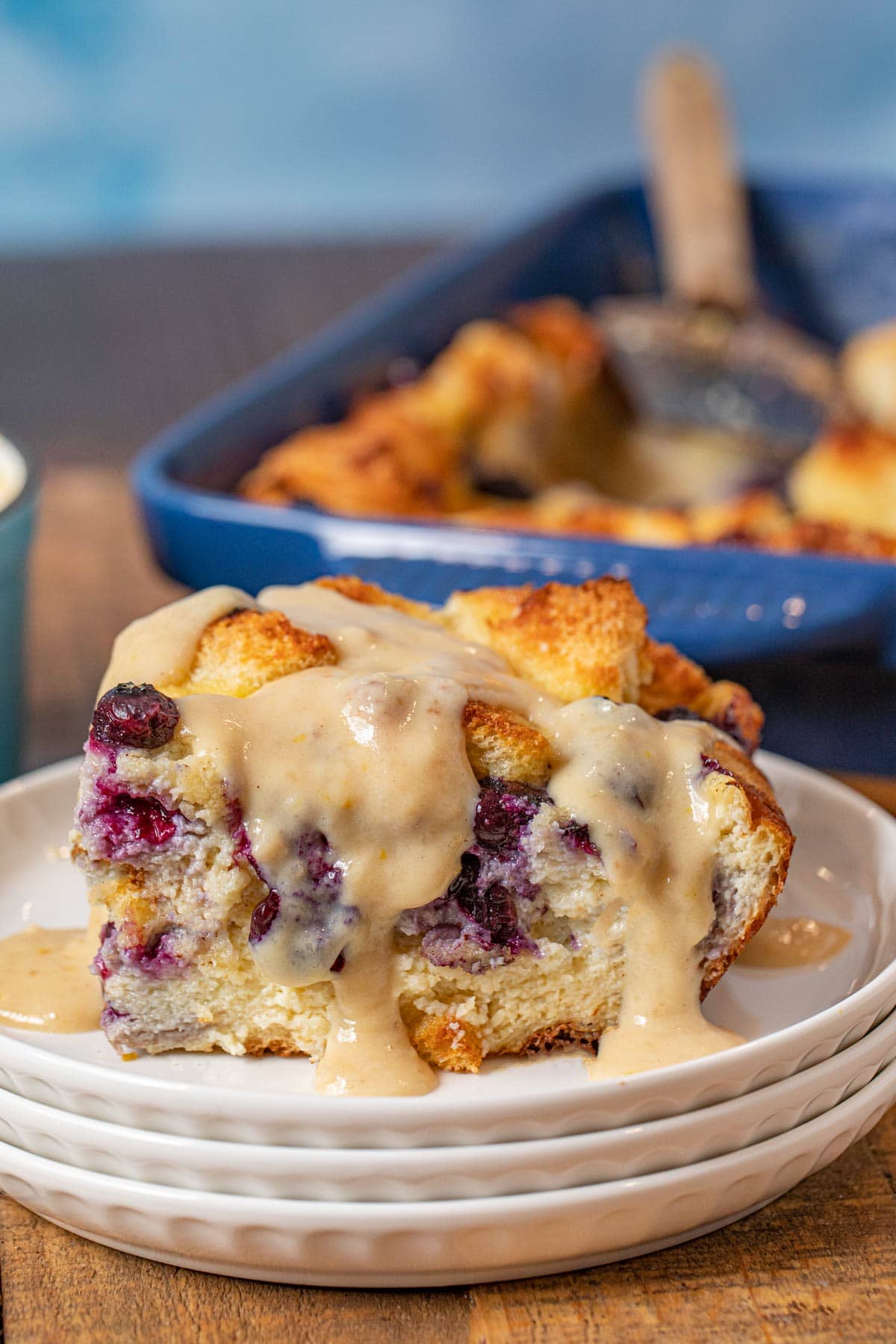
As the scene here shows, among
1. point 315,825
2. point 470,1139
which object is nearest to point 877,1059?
point 470,1139

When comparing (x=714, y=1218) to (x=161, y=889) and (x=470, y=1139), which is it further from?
(x=161, y=889)

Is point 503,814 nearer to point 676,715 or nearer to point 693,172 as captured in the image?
point 676,715

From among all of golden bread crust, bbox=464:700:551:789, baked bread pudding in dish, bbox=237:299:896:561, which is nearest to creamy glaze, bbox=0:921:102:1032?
golden bread crust, bbox=464:700:551:789

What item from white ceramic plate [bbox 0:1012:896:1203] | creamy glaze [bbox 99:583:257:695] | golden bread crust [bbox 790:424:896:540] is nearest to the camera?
white ceramic plate [bbox 0:1012:896:1203]

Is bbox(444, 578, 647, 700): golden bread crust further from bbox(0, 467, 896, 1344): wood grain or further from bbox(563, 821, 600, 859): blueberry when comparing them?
bbox(0, 467, 896, 1344): wood grain

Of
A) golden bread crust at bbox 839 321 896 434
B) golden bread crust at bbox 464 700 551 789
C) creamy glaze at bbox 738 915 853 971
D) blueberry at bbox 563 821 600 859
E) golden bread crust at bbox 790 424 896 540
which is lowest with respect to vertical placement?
golden bread crust at bbox 839 321 896 434

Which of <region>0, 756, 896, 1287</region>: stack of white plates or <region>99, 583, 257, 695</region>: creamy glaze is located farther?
<region>99, 583, 257, 695</region>: creamy glaze

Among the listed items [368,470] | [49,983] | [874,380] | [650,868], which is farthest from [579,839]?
[874,380]
